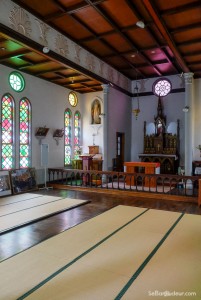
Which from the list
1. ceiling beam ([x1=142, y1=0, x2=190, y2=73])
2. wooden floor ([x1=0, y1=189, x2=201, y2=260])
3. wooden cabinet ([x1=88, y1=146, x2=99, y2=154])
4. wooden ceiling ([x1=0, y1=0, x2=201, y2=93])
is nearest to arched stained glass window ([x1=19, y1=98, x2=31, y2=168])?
wooden ceiling ([x1=0, y1=0, x2=201, y2=93])

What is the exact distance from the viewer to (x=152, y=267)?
3119mm

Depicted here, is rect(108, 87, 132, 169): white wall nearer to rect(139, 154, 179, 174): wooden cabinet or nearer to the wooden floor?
rect(139, 154, 179, 174): wooden cabinet

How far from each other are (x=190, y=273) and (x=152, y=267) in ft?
1.50

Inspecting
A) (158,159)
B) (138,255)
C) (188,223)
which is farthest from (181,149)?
(138,255)

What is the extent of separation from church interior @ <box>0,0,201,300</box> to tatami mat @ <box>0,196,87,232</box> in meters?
0.03

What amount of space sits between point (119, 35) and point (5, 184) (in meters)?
5.86

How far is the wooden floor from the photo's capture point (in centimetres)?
399

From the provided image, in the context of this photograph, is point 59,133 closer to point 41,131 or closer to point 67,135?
point 67,135

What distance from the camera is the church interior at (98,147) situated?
3.05m

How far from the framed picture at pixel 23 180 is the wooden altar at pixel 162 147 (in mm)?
5151

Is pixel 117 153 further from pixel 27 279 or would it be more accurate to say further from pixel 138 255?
pixel 27 279

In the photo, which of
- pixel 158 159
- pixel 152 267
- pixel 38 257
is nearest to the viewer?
pixel 152 267

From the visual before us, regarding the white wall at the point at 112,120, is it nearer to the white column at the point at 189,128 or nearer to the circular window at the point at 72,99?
the circular window at the point at 72,99

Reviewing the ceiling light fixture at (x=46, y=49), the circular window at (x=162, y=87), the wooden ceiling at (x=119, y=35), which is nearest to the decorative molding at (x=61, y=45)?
the wooden ceiling at (x=119, y=35)
